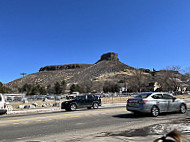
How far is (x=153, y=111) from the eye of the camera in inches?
463

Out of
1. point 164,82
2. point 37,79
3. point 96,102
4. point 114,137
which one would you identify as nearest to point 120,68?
point 37,79

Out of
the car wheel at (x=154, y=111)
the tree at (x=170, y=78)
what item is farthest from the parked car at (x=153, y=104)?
the tree at (x=170, y=78)

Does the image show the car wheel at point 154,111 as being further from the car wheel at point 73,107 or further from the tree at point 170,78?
the tree at point 170,78

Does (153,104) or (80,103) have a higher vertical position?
(153,104)

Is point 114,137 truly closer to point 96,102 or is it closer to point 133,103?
point 133,103

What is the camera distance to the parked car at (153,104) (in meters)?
11.5

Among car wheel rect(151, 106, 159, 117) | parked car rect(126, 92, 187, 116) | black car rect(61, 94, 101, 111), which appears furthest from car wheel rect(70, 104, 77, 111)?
car wheel rect(151, 106, 159, 117)

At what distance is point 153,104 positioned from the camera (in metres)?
11.7

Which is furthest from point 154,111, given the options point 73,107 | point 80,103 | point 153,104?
point 73,107

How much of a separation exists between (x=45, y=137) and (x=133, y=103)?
670 cm

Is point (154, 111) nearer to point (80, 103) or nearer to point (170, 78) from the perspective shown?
point (80, 103)

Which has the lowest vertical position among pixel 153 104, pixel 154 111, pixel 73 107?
pixel 73 107

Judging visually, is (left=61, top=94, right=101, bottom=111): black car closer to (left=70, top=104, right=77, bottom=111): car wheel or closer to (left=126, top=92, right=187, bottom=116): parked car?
(left=70, top=104, right=77, bottom=111): car wheel

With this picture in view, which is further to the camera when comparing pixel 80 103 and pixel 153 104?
pixel 80 103
